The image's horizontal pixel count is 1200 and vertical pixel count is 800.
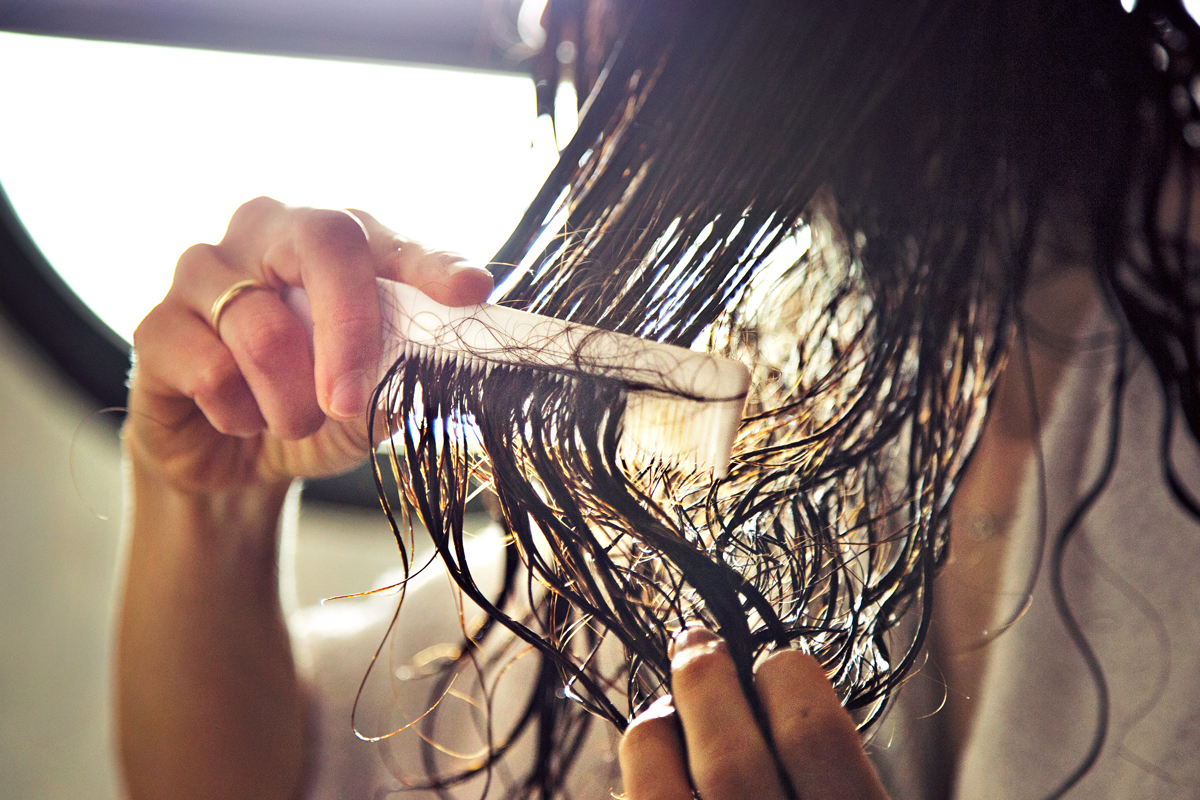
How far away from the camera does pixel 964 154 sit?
37 centimetres

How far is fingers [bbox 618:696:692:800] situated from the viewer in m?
0.26

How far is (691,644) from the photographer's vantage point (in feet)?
0.92

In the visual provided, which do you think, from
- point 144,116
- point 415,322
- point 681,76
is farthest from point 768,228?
point 144,116

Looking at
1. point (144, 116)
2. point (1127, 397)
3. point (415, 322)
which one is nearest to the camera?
point (415, 322)

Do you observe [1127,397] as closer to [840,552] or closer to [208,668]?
[840,552]

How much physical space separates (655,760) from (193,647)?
41 centimetres

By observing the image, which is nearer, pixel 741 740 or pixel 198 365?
pixel 741 740

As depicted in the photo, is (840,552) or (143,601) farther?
(143,601)

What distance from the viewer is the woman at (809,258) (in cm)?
32

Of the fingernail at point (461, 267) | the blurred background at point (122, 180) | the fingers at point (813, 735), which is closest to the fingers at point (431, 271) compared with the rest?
the fingernail at point (461, 267)

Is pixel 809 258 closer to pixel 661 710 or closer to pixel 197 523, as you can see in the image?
pixel 661 710

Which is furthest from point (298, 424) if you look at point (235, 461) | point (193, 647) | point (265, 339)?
point (193, 647)

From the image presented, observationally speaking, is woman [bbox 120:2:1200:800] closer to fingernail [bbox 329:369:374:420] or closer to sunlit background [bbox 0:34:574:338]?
fingernail [bbox 329:369:374:420]

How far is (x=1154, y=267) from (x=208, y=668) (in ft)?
2.41
